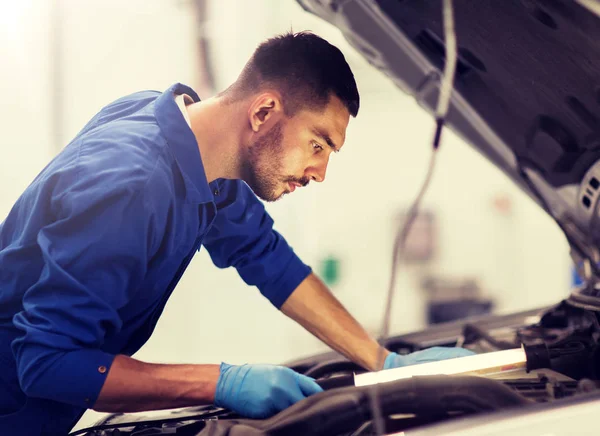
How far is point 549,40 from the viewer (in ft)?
2.70

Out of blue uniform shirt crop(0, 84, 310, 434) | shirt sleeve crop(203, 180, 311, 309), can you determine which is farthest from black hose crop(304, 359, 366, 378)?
blue uniform shirt crop(0, 84, 310, 434)

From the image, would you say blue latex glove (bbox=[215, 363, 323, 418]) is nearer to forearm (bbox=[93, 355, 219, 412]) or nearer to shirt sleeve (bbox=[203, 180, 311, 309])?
forearm (bbox=[93, 355, 219, 412])

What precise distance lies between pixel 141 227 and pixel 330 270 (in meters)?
2.11

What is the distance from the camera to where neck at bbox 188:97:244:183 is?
895mm

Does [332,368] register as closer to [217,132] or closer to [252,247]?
[252,247]

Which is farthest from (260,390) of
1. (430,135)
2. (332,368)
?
(430,135)

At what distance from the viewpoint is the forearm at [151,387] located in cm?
71

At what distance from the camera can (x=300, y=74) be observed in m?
0.86

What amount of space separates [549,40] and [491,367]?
0.53 m

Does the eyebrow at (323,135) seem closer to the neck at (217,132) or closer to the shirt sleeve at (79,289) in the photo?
the neck at (217,132)

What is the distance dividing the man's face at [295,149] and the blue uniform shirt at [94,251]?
109 mm

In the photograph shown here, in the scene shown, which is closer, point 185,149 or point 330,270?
point 185,149

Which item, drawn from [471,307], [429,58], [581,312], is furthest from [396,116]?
[581,312]

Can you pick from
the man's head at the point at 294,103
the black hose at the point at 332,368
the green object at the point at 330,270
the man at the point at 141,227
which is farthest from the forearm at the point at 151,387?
the green object at the point at 330,270
